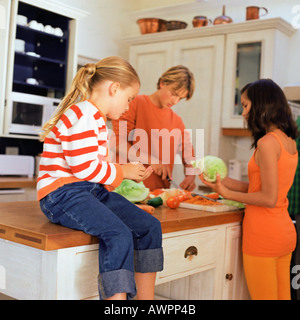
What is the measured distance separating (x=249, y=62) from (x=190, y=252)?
8.54 feet

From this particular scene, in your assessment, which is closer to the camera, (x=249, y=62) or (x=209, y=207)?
(x=209, y=207)

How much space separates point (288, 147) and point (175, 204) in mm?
542

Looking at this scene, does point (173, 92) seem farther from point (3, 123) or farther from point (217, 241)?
point (3, 123)

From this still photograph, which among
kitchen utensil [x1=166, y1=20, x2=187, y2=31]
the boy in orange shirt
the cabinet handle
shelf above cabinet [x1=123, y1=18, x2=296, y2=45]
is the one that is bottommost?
the cabinet handle

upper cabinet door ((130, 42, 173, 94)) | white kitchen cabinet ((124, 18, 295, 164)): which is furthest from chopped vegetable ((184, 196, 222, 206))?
upper cabinet door ((130, 42, 173, 94))

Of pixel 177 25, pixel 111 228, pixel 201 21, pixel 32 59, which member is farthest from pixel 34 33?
pixel 111 228

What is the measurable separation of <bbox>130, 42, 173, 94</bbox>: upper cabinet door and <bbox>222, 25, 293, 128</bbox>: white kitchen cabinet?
2.15ft

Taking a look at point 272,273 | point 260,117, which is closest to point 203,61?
point 260,117

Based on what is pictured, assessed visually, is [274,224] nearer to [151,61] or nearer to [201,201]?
[201,201]

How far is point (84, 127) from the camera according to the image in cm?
128

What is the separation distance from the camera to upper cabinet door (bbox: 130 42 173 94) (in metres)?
4.39

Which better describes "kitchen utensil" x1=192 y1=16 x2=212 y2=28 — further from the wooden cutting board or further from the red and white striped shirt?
the red and white striped shirt

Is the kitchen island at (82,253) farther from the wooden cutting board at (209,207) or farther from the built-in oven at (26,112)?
the built-in oven at (26,112)

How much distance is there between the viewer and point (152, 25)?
4.47 m
